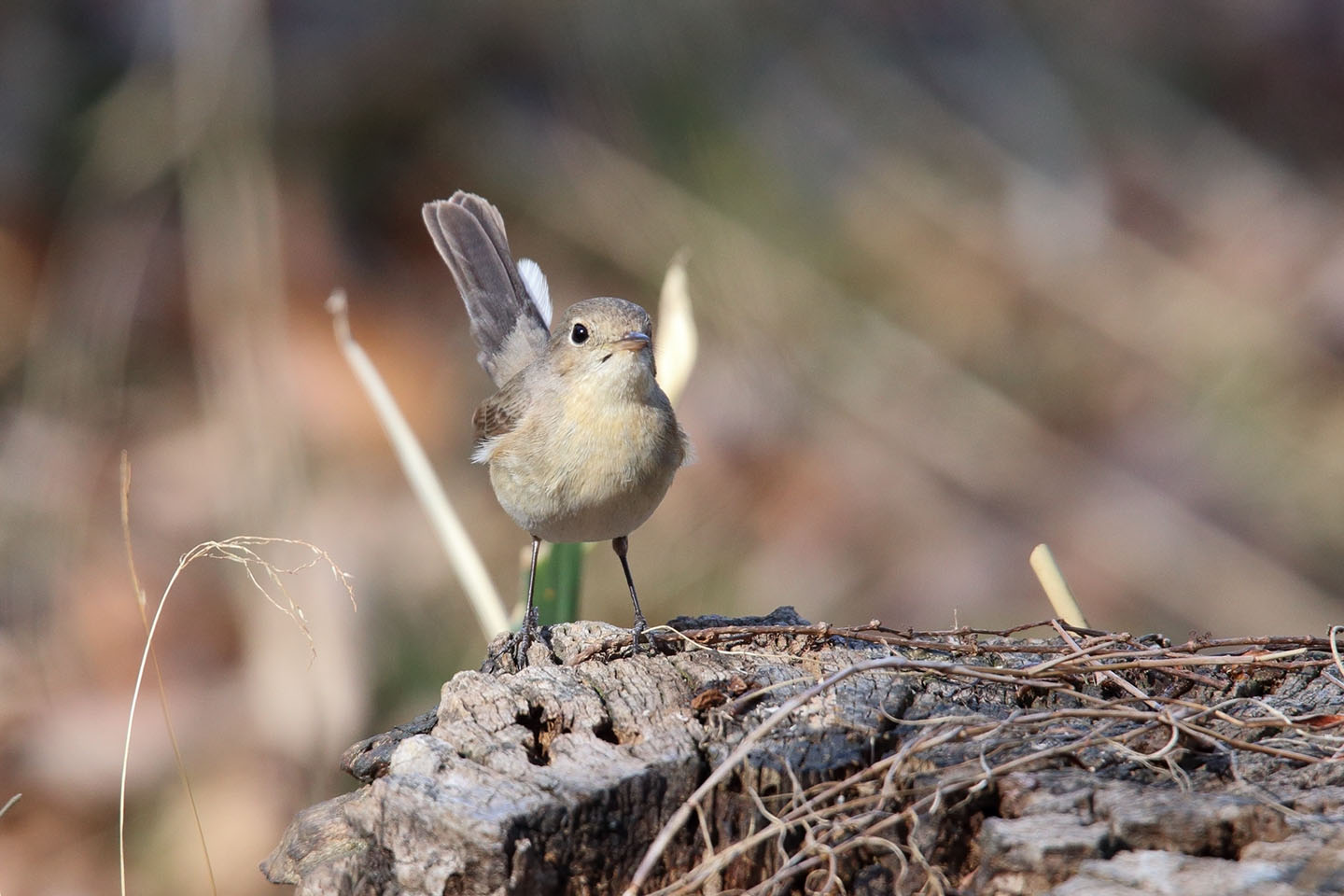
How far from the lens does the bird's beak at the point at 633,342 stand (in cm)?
360

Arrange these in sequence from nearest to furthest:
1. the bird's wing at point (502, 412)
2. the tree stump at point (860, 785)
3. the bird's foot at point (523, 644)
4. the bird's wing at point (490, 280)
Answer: the tree stump at point (860, 785) < the bird's foot at point (523, 644) < the bird's wing at point (502, 412) < the bird's wing at point (490, 280)

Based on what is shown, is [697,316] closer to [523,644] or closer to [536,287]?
[536,287]

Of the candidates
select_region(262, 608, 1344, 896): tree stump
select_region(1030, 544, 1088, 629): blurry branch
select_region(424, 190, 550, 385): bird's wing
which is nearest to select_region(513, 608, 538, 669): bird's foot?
select_region(262, 608, 1344, 896): tree stump

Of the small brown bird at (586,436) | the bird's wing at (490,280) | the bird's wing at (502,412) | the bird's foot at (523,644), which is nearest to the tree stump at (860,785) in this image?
the bird's foot at (523,644)

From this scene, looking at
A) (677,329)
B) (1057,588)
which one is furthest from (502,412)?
(1057,588)

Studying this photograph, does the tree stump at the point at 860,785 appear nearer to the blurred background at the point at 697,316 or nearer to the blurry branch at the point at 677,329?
the blurry branch at the point at 677,329

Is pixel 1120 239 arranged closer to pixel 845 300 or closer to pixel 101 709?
pixel 845 300

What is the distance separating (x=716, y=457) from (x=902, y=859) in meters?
4.65

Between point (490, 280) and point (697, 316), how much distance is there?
155 cm

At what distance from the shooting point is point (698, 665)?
2.56 metres

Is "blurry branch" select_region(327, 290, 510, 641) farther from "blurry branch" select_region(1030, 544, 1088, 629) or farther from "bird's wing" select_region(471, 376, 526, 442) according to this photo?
"blurry branch" select_region(1030, 544, 1088, 629)

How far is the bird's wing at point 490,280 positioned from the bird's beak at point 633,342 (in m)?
1.11

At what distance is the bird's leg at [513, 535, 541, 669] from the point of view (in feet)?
9.58

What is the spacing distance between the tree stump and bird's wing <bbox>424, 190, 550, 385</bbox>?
7.74 feet
